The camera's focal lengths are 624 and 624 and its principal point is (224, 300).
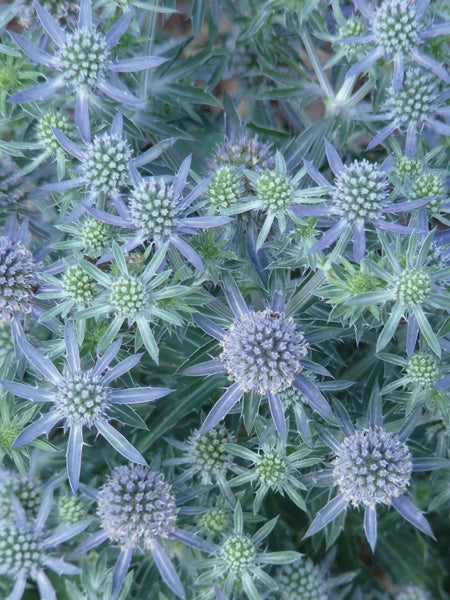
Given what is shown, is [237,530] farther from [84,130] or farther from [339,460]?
[84,130]

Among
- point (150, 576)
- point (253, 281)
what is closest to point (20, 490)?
point (150, 576)

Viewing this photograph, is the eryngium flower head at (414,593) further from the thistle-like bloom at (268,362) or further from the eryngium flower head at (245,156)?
the eryngium flower head at (245,156)

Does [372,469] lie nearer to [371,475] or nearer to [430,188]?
[371,475]

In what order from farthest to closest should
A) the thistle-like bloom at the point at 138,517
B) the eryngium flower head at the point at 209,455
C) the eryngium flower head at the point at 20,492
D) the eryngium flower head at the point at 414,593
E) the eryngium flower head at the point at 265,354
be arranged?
the eryngium flower head at the point at 414,593
the eryngium flower head at the point at 20,492
the eryngium flower head at the point at 209,455
the thistle-like bloom at the point at 138,517
the eryngium flower head at the point at 265,354

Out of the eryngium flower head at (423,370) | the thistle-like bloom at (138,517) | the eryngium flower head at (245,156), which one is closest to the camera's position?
the eryngium flower head at (423,370)

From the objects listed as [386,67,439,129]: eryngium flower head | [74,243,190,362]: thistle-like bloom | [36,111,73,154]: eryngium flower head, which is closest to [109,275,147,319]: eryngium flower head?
[74,243,190,362]: thistle-like bloom

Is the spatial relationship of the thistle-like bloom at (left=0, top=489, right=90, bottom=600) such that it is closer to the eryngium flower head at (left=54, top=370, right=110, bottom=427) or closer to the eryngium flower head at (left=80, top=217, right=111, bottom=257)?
the eryngium flower head at (left=54, top=370, right=110, bottom=427)

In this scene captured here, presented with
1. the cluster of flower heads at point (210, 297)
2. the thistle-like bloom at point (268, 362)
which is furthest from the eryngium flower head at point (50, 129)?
the thistle-like bloom at point (268, 362)
